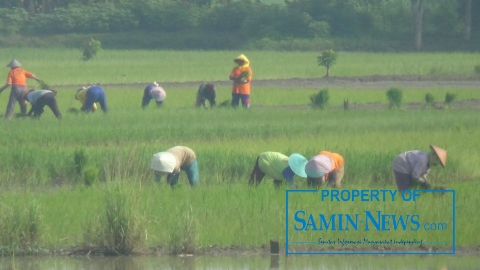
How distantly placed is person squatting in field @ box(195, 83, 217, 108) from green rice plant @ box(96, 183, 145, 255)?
479 inches

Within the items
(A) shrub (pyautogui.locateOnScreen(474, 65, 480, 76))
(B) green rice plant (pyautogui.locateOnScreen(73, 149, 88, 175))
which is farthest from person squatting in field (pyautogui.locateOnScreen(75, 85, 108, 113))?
(A) shrub (pyautogui.locateOnScreen(474, 65, 480, 76))

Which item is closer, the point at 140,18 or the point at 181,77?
the point at 181,77

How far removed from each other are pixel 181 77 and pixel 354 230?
2417 centimetres

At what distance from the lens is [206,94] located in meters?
22.8

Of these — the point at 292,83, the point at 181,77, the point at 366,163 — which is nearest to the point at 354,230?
the point at 366,163

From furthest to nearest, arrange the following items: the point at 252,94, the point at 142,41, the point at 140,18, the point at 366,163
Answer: the point at 140,18 < the point at 142,41 < the point at 252,94 < the point at 366,163

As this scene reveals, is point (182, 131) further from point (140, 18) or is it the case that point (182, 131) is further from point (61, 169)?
point (140, 18)

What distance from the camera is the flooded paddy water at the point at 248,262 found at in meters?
10.0

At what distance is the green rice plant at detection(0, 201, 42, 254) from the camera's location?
10516mm

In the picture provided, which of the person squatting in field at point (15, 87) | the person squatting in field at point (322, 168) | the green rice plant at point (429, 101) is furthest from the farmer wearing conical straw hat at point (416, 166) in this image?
the green rice plant at point (429, 101)

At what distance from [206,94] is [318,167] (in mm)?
11298

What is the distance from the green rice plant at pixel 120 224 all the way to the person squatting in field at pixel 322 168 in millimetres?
2255

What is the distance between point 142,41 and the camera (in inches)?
2167

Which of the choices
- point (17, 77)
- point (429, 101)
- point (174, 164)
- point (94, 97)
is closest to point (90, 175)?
point (174, 164)
